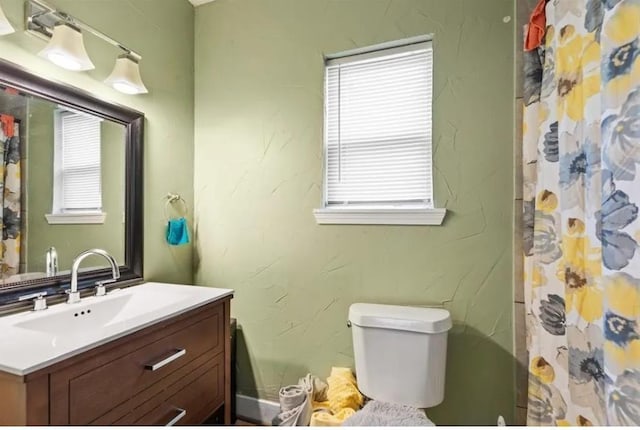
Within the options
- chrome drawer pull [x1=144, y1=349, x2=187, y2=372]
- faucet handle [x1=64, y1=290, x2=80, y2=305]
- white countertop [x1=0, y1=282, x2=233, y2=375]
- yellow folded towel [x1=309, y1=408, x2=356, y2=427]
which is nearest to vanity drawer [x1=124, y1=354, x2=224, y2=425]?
chrome drawer pull [x1=144, y1=349, x2=187, y2=372]

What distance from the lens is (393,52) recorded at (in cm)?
162

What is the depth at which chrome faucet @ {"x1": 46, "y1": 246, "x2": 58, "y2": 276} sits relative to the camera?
1.29 m

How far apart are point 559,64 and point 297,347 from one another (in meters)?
1.66

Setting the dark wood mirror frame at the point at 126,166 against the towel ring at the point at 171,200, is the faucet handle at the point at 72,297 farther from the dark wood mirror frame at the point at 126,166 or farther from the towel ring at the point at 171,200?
the towel ring at the point at 171,200

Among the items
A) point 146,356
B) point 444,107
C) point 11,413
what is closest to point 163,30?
point 444,107

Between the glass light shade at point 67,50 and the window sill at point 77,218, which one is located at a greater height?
the glass light shade at point 67,50

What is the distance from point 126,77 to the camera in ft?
4.88

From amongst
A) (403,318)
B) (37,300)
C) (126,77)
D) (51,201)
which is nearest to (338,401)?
(403,318)

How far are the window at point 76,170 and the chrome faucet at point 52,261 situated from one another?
0.12 m

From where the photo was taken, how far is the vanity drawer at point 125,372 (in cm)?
82

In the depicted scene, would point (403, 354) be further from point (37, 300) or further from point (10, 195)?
point (10, 195)

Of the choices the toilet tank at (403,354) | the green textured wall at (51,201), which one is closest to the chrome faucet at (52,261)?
the green textured wall at (51,201)

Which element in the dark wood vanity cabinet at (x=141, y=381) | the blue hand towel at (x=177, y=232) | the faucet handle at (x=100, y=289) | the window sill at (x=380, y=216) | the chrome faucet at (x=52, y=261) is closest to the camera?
the dark wood vanity cabinet at (x=141, y=381)

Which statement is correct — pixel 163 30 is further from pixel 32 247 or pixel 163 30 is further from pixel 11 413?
pixel 11 413
